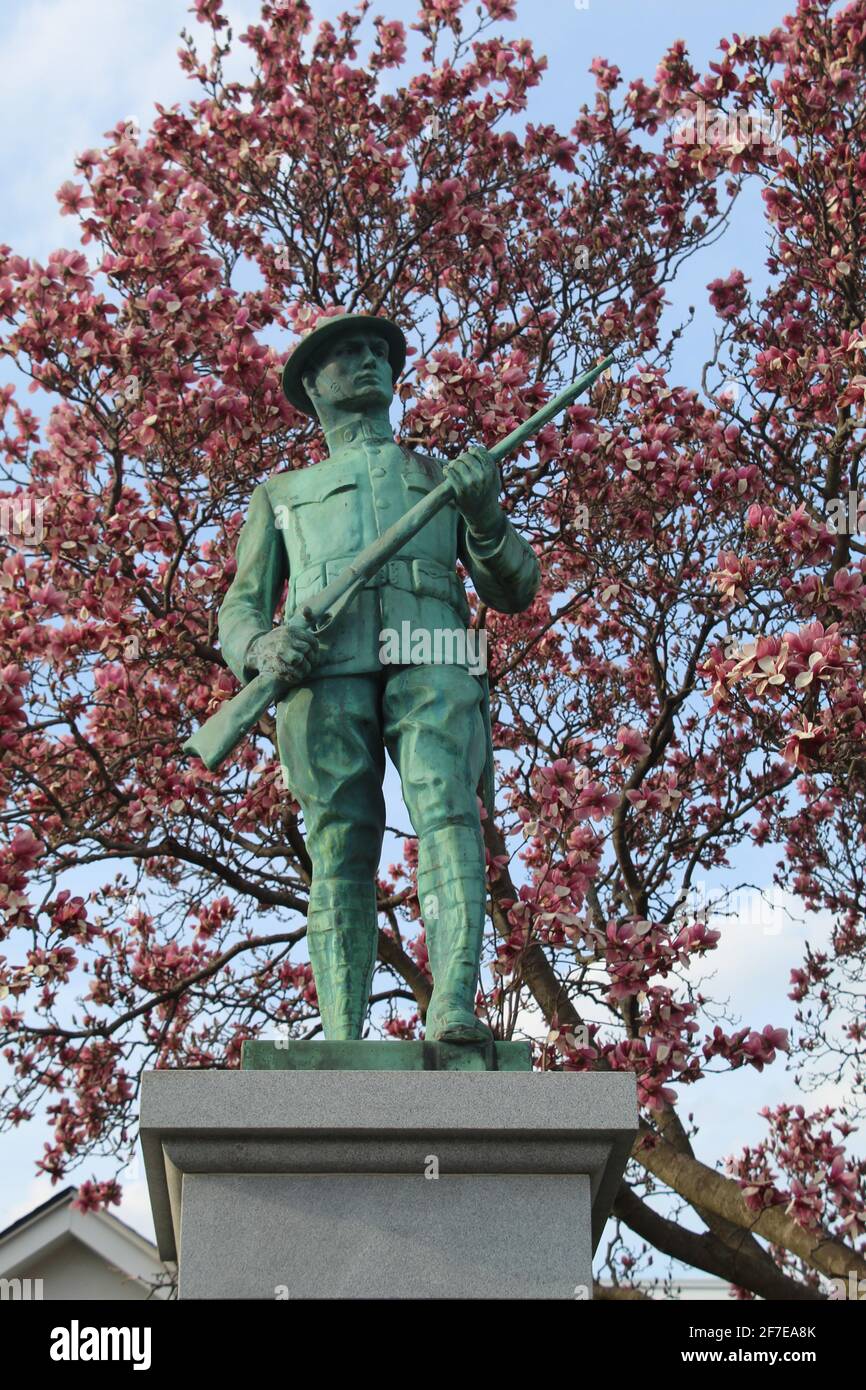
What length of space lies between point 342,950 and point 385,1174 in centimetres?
83

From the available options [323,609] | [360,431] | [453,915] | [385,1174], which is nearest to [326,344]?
[360,431]

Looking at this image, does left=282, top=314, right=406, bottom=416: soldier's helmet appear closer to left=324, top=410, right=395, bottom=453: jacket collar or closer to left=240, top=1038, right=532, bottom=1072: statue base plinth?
left=324, top=410, right=395, bottom=453: jacket collar

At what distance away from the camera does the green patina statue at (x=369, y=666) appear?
4824 millimetres

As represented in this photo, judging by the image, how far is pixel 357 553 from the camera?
5.25 m

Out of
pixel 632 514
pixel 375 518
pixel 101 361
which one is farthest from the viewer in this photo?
pixel 632 514

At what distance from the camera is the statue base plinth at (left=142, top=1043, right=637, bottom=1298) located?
13.4ft

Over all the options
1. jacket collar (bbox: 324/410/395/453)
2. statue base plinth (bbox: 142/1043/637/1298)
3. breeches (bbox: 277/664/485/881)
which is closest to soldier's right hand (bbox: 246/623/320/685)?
breeches (bbox: 277/664/485/881)

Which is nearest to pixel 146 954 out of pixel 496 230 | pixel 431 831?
pixel 496 230

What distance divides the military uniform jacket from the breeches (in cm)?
10

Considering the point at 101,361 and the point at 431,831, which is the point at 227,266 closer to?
the point at 101,361

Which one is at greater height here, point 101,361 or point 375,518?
point 101,361

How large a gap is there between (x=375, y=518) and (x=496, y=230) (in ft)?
20.9

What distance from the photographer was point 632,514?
32.4 ft

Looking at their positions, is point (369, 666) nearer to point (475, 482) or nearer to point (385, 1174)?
point (475, 482)
